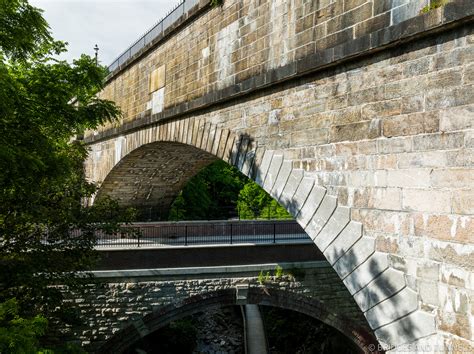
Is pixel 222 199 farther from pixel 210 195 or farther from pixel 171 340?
pixel 171 340

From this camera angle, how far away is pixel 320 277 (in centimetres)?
1266

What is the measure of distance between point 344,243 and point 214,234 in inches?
374

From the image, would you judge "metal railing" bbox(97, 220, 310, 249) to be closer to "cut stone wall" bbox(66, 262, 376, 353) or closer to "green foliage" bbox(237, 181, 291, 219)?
"cut stone wall" bbox(66, 262, 376, 353)

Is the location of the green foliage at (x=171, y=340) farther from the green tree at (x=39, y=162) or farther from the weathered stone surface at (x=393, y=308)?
the weathered stone surface at (x=393, y=308)

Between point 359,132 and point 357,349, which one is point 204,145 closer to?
point 359,132

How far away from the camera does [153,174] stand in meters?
17.0

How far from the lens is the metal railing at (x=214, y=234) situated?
43.5 ft

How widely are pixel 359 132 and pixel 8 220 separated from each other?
6.50 metres

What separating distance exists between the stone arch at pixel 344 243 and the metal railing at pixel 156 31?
427 centimetres

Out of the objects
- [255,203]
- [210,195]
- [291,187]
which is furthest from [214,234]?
[210,195]

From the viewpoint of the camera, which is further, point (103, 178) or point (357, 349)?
point (103, 178)

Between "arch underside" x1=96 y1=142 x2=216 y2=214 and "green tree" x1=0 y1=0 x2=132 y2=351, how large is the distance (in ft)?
11.5

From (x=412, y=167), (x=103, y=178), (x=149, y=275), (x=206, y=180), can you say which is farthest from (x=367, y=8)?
(x=206, y=180)

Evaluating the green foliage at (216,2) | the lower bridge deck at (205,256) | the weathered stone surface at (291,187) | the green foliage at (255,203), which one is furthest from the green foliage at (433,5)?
the green foliage at (255,203)
